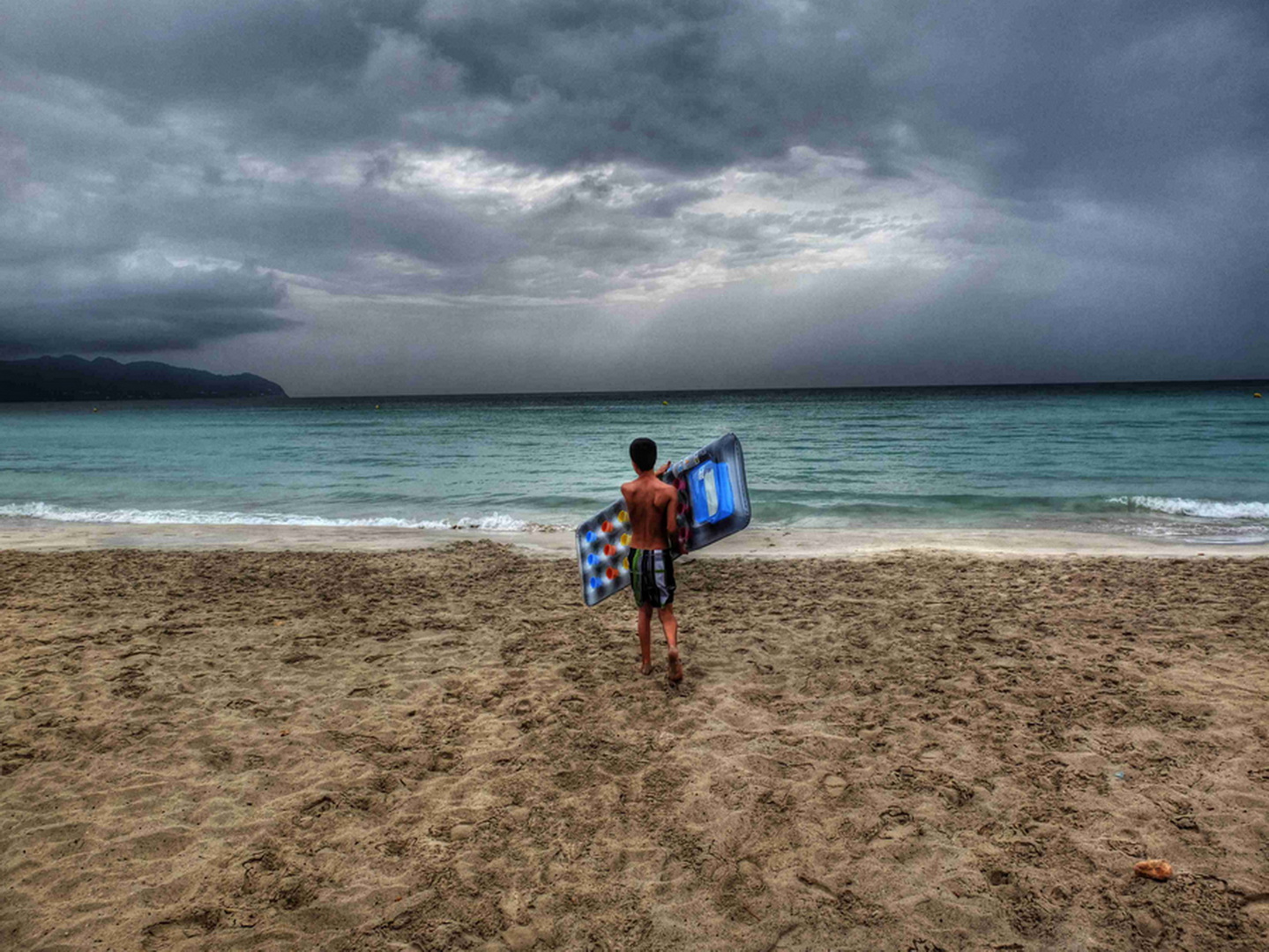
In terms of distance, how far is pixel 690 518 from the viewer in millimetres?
7441

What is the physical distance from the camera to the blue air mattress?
7.12 m

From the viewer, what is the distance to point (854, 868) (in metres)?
3.35

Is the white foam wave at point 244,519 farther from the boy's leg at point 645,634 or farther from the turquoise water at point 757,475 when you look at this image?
the boy's leg at point 645,634

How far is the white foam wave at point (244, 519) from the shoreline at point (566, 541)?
1.33 ft

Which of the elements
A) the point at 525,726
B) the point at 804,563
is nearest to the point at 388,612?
the point at 525,726

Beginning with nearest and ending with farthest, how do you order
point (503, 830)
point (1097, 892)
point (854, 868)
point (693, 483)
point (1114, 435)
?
point (1097, 892) → point (854, 868) → point (503, 830) → point (693, 483) → point (1114, 435)

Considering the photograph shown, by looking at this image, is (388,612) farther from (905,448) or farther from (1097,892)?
(905,448)

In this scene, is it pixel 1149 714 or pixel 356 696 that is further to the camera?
pixel 356 696

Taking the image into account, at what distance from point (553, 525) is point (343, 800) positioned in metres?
9.76

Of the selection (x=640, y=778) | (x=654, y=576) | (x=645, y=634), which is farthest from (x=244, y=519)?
(x=640, y=778)

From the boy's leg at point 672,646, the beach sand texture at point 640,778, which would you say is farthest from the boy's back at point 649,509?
the beach sand texture at point 640,778

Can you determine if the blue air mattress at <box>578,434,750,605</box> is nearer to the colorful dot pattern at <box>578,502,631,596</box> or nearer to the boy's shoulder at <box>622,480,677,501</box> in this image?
the colorful dot pattern at <box>578,502,631,596</box>

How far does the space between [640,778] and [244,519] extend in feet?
44.9

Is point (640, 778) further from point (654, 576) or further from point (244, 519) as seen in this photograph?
point (244, 519)
